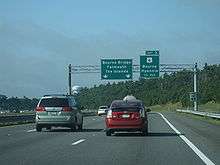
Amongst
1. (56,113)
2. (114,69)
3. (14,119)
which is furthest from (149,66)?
(56,113)

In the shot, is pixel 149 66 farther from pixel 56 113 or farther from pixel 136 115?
pixel 136 115

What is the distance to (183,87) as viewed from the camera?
619ft

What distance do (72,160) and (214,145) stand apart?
772cm

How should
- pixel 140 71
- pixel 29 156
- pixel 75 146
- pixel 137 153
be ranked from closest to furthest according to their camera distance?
pixel 29 156, pixel 137 153, pixel 75 146, pixel 140 71

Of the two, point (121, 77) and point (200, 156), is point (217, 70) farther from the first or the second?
→ point (200, 156)

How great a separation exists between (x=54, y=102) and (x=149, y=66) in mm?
34935

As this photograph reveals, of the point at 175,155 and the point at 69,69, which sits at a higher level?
the point at 69,69

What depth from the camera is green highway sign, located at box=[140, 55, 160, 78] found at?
217 ft

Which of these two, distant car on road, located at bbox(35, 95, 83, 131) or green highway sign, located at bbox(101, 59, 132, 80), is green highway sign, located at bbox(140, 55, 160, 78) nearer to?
green highway sign, located at bbox(101, 59, 132, 80)

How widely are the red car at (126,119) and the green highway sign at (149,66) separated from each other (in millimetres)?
38071

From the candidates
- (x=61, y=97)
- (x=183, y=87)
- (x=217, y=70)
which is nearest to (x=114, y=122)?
(x=61, y=97)

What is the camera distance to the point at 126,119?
2802cm

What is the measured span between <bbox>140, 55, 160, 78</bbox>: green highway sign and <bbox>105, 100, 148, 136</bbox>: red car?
3807cm

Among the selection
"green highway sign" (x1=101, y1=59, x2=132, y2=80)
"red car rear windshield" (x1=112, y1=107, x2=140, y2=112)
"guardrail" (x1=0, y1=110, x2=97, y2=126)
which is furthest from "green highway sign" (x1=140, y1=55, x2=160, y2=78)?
"red car rear windshield" (x1=112, y1=107, x2=140, y2=112)
